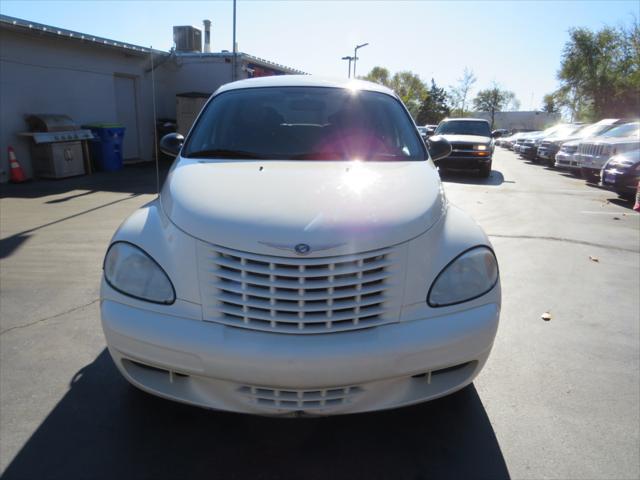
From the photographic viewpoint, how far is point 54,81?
464 inches

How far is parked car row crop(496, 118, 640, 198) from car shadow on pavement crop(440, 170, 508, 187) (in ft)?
7.35

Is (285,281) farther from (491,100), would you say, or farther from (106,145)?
(491,100)

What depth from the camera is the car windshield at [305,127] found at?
3064 millimetres

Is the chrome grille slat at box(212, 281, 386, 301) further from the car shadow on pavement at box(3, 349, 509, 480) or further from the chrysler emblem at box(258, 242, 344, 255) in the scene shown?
the car shadow on pavement at box(3, 349, 509, 480)

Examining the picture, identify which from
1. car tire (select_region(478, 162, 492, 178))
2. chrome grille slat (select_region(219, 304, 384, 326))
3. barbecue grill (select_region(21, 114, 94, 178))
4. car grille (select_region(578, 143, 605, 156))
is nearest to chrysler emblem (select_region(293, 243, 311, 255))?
chrome grille slat (select_region(219, 304, 384, 326))

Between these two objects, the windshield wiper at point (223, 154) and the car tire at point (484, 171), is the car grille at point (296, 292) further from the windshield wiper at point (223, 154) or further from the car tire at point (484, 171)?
the car tire at point (484, 171)

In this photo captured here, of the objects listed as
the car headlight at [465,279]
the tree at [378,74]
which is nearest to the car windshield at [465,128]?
the car headlight at [465,279]

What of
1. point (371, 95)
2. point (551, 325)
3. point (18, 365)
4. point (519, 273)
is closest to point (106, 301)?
point (18, 365)

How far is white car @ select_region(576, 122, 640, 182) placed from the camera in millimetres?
11906

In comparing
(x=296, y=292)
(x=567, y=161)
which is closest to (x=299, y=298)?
(x=296, y=292)

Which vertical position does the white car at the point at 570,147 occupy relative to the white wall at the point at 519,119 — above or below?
below

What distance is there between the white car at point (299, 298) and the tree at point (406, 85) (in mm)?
57731

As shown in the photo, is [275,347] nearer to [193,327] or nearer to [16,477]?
[193,327]

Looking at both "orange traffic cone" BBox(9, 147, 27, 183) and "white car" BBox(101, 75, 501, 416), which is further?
"orange traffic cone" BBox(9, 147, 27, 183)
